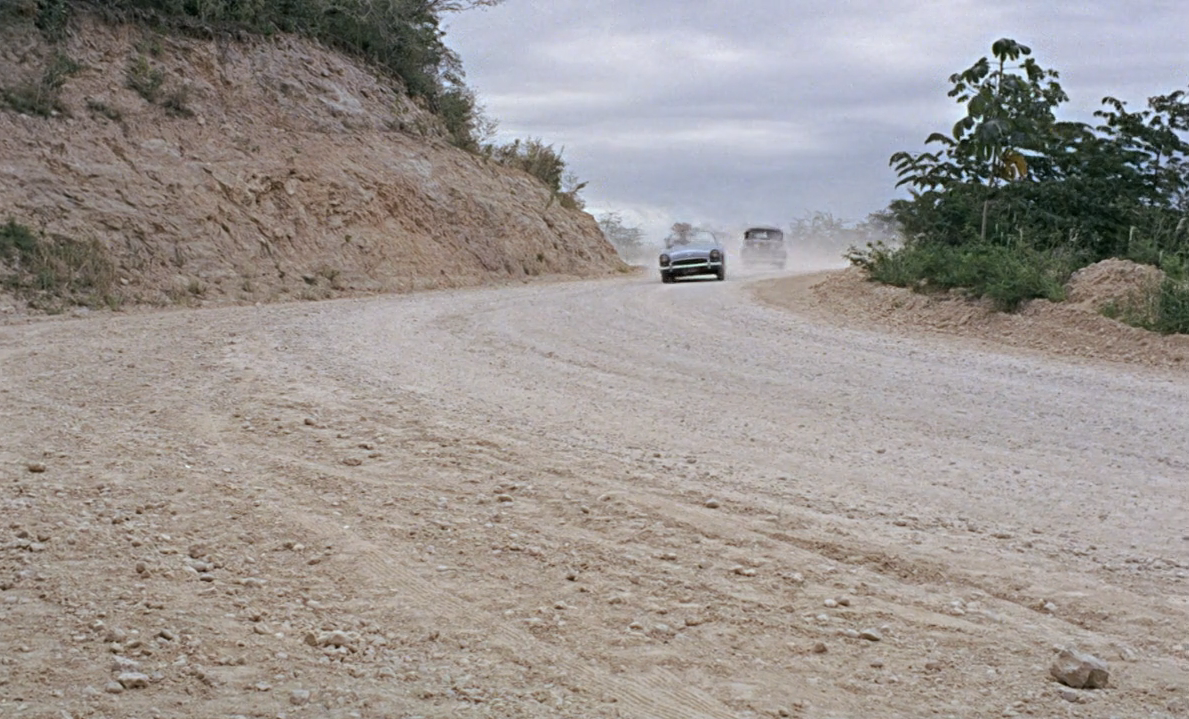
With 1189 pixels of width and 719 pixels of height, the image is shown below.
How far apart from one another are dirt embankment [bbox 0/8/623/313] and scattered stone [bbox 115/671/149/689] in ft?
52.1

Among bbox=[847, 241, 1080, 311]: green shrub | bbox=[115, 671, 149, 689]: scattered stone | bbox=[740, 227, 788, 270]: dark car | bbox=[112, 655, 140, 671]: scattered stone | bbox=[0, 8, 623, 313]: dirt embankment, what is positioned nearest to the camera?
bbox=[115, 671, 149, 689]: scattered stone

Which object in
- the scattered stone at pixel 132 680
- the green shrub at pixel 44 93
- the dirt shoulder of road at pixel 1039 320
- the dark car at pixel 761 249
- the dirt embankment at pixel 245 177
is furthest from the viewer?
the dark car at pixel 761 249

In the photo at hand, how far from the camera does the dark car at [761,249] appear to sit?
150 feet

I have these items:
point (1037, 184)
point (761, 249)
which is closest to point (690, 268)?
point (1037, 184)

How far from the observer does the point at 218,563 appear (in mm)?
5090

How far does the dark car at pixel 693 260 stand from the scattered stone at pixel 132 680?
2627 centimetres

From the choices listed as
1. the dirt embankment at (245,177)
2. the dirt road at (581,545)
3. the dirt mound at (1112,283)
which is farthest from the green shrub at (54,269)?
the dirt mound at (1112,283)

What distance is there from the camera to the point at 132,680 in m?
3.91

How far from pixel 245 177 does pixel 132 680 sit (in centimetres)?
2143

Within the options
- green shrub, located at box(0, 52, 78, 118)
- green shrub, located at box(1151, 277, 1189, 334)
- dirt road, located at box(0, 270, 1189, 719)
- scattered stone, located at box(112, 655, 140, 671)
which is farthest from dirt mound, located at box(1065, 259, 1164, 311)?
green shrub, located at box(0, 52, 78, 118)

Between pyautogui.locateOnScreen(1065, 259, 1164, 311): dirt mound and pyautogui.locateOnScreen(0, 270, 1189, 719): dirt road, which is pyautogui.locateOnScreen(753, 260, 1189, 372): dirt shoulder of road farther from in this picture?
pyautogui.locateOnScreen(0, 270, 1189, 719): dirt road

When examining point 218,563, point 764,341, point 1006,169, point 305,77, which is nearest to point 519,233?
point 305,77

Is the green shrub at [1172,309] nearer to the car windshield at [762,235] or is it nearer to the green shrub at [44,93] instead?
the green shrub at [44,93]

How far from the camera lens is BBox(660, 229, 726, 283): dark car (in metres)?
30.0
